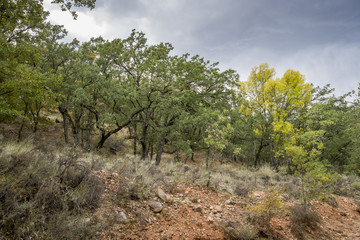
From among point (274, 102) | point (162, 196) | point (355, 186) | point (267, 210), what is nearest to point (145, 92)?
point (162, 196)

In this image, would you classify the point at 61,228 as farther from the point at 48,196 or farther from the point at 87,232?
the point at 48,196

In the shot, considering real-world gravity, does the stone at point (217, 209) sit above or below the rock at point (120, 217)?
below

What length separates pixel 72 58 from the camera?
42.5 feet

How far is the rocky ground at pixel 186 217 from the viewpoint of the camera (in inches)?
139

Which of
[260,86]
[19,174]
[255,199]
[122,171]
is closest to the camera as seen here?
[19,174]

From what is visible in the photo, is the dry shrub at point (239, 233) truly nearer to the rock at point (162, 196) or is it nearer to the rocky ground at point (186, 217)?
the rocky ground at point (186, 217)

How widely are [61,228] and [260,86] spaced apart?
60.4ft

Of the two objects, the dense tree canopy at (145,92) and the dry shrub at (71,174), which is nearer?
the dry shrub at (71,174)

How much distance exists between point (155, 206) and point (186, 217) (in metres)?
0.90

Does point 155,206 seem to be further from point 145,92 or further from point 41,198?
point 145,92

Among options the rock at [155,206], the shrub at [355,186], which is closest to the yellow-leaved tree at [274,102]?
the shrub at [355,186]

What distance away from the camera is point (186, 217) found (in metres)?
4.40

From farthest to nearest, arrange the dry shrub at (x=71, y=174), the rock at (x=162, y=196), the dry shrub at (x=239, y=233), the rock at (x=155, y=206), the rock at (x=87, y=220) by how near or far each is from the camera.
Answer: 1. the rock at (x=162, y=196)
2. the rock at (x=155, y=206)
3. the dry shrub at (x=239, y=233)
4. the dry shrub at (x=71, y=174)
5. the rock at (x=87, y=220)

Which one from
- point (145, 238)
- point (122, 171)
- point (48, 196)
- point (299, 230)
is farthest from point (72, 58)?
point (299, 230)
